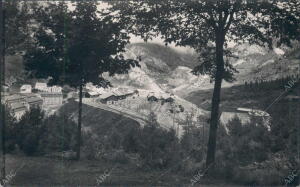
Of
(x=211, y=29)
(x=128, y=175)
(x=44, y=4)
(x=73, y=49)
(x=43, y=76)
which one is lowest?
(x=128, y=175)

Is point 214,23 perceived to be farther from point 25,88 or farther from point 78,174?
point 25,88

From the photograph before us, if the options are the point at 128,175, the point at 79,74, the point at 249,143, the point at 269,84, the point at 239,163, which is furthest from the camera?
the point at 269,84

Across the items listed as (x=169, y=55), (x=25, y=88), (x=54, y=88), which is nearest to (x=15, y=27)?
(x=25, y=88)

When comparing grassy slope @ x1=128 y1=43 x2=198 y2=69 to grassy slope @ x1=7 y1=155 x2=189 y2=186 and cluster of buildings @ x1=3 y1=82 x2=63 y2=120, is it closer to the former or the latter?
cluster of buildings @ x1=3 y1=82 x2=63 y2=120

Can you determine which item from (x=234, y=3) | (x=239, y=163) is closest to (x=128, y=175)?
(x=239, y=163)

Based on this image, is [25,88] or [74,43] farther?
[25,88]

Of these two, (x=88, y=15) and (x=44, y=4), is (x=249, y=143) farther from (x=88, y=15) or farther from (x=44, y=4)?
(x=44, y=4)

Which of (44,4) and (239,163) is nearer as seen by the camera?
(239,163)
